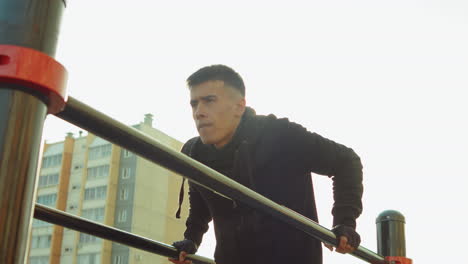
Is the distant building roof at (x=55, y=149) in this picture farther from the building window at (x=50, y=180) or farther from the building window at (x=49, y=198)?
the building window at (x=49, y=198)

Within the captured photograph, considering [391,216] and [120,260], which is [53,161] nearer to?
[120,260]

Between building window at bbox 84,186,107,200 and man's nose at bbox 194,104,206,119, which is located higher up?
building window at bbox 84,186,107,200

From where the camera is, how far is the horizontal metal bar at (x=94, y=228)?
0.88 metres

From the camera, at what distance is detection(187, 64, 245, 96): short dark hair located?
162 centimetres

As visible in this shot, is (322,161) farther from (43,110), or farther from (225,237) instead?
(43,110)

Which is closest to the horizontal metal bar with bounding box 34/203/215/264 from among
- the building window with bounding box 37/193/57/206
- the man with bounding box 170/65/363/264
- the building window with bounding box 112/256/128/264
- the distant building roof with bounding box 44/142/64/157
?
the man with bounding box 170/65/363/264

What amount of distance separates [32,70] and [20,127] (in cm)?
4

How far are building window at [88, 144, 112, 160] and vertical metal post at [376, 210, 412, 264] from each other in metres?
17.6

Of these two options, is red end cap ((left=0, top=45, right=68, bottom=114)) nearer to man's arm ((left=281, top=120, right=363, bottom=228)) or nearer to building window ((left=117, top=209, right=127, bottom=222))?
man's arm ((left=281, top=120, right=363, bottom=228))

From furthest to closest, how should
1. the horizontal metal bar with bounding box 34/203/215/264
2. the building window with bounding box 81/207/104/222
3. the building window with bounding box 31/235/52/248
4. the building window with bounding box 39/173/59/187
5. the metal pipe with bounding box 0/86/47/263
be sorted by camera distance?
the building window with bounding box 39/173/59/187 < the building window with bounding box 31/235/52/248 < the building window with bounding box 81/207/104/222 < the horizontal metal bar with bounding box 34/203/215/264 < the metal pipe with bounding box 0/86/47/263

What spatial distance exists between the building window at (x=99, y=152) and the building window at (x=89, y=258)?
3.29 meters

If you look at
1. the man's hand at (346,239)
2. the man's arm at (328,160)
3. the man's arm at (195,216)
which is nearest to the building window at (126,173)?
the man's arm at (195,216)

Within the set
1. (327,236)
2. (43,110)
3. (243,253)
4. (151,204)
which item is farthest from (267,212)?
(151,204)

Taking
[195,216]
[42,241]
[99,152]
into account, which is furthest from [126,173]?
[195,216]
